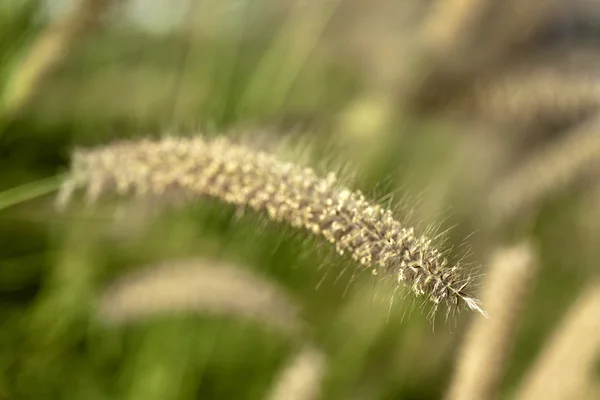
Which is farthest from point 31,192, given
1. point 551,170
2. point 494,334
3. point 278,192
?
point 551,170

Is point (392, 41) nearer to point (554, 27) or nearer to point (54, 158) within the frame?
point (554, 27)

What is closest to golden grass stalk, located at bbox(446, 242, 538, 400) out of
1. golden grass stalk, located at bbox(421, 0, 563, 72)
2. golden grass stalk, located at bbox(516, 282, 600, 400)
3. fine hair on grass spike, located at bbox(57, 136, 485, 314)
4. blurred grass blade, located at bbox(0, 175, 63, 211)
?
golden grass stalk, located at bbox(516, 282, 600, 400)

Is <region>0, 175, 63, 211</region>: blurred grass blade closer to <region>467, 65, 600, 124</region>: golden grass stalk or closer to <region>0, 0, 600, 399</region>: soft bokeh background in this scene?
<region>0, 0, 600, 399</region>: soft bokeh background

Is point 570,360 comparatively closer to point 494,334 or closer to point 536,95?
point 494,334

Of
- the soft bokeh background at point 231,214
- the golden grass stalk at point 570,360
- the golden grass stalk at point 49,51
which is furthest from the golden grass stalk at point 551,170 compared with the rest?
the golden grass stalk at point 49,51

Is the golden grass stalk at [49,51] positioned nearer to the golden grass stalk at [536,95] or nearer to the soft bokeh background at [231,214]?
the soft bokeh background at [231,214]

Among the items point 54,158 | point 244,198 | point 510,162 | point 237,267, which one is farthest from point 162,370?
point 510,162
